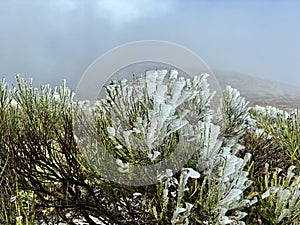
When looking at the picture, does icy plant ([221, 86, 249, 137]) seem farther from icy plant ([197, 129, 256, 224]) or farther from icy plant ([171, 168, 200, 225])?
icy plant ([171, 168, 200, 225])

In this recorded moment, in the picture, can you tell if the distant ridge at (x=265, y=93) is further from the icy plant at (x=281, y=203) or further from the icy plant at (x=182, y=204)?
the icy plant at (x=182, y=204)

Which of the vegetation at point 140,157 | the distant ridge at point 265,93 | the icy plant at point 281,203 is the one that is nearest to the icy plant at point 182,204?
the vegetation at point 140,157

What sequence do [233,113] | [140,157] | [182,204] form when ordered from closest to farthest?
[182,204] < [140,157] < [233,113]

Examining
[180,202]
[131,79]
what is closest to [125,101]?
[131,79]

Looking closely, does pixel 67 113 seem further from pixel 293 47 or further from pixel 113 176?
pixel 293 47

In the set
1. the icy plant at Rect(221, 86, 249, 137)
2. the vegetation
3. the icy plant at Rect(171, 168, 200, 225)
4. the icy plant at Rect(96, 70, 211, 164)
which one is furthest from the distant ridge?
the icy plant at Rect(171, 168, 200, 225)

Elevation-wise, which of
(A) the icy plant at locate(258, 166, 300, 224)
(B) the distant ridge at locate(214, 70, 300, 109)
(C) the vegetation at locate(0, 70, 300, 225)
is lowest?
(A) the icy plant at locate(258, 166, 300, 224)

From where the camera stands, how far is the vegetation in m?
2.33

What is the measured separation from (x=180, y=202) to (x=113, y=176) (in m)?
0.50

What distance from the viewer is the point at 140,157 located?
8.11 feet

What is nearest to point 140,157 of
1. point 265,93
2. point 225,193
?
point 225,193

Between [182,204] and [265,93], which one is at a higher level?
[265,93]

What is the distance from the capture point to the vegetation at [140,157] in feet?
7.64

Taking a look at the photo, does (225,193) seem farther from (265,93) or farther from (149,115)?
(265,93)
